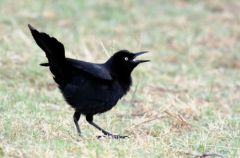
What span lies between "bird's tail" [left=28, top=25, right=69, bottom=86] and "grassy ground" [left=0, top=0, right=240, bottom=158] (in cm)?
56

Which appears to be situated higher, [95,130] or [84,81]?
[84,81]

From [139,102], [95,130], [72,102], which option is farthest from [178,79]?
[72,102]

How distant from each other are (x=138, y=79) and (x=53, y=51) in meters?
4.09

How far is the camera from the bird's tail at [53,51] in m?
6.23

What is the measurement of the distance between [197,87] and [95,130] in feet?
11.0

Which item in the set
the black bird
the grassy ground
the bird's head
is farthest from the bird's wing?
the grassy ground

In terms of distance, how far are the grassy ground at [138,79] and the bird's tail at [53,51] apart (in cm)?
56

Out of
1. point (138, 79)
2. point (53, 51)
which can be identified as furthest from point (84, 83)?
point (138, 79)

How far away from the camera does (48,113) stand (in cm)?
789

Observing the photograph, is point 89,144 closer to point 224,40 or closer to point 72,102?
point 72,102

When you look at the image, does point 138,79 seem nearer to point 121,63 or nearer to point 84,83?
point 121,63

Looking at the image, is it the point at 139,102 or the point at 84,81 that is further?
the point at 139,102

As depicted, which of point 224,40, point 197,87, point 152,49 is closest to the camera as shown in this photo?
point 197,87

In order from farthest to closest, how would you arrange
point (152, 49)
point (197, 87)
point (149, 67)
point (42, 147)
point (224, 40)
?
point (224, 40) < point (152, 49) < point (149, 67) < point (197, 87) < point (42, 147)
